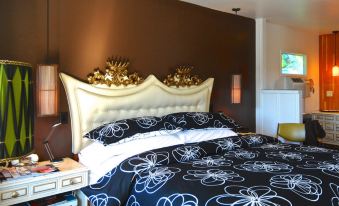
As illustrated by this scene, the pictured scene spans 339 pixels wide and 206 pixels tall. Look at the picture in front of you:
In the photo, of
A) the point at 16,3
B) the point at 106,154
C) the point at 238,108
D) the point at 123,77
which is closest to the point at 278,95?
the point at 238,108

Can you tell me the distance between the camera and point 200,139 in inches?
110

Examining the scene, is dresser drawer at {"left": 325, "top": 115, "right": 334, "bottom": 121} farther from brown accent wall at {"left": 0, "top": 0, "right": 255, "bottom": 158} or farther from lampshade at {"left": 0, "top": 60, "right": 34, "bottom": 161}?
lampshade at {"left": 0, "top": 60, "right": 34, "bottom": 161}

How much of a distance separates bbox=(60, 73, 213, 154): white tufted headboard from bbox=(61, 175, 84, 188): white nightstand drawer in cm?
42

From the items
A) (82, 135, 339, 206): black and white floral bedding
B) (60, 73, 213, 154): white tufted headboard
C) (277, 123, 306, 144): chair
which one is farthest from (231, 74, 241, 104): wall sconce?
(82, 135, 339, 206): black and white floral bedding

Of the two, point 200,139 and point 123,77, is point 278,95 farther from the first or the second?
point 123,77

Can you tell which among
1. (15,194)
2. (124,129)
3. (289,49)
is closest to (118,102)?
(124,129)

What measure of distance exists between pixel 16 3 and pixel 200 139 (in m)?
1.98

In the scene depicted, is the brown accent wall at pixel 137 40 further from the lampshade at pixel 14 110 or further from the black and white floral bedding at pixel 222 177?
the lampshade at pixel 14 110

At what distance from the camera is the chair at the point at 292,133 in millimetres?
3504

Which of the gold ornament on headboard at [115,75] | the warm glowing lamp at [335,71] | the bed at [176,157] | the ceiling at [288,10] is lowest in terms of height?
the bed at [176,157]

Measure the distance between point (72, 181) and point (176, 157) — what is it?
2.67ft

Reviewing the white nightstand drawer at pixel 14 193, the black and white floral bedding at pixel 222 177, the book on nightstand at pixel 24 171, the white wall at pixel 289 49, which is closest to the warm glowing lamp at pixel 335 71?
the white wall at pixel 289 49

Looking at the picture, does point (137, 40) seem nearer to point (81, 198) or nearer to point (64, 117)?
point (64, 117)

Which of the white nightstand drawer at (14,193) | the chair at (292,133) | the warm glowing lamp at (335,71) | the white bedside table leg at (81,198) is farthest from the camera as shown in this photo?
the warm glowing lamp at (335,71)
